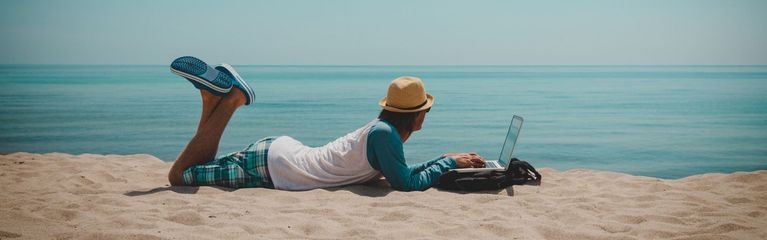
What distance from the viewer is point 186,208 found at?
491cm

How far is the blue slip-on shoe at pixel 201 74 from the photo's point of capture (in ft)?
17.8

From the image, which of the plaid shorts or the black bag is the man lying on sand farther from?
the black bag

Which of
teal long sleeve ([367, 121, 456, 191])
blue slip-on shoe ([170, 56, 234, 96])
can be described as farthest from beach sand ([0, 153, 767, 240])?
blue slip-on shoe ([170, 56, 234, 96])

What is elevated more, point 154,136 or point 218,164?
point 218,164

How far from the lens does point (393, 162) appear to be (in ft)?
18.2

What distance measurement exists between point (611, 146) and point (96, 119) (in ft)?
42.2

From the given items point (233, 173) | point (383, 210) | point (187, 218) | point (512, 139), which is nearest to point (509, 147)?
point (512, 139)

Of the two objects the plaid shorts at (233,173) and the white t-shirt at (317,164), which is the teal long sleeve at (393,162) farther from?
the plaid shorts at (233,173)

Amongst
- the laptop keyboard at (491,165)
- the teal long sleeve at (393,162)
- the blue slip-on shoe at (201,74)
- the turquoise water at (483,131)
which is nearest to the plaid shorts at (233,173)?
the blue slip-on shoe at (201,74)

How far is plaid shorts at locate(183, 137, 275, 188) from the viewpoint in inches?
230

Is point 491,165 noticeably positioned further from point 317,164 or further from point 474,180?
point 317,164

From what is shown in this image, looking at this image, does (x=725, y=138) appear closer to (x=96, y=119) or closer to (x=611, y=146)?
(x=611, y=146)

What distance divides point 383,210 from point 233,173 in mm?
1573

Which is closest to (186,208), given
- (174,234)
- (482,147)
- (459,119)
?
(174,234)
